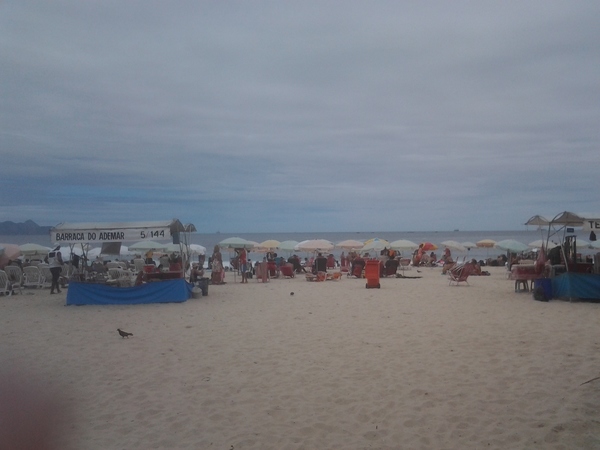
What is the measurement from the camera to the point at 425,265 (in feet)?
111

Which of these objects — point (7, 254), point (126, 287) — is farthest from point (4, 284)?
point (126, 287)

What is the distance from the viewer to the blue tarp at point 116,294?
539 inches

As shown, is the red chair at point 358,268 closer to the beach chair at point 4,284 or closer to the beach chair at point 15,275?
the beach chair at point 15,275

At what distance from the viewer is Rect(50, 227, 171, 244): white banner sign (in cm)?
1420

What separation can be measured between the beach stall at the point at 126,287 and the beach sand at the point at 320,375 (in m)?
1.47

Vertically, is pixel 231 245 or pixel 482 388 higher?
pixel 231 245

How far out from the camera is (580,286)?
13133mm

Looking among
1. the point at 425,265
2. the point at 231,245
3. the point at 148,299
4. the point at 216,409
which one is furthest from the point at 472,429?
the point at 425,265

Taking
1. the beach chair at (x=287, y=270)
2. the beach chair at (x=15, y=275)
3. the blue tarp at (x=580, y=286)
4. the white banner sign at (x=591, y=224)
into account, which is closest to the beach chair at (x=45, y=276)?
the beach chair at (x=15, y=275)

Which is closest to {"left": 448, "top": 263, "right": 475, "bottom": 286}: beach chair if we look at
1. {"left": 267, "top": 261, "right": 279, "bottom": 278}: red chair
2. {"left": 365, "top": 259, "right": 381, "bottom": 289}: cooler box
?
{"left": 365, "top": 259, "right": 381, "bottom": 289}: cooler box

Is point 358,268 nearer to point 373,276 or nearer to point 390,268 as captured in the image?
point 390,268

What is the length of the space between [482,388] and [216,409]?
9.65 feet

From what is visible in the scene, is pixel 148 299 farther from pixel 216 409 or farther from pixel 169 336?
pixel 216 409

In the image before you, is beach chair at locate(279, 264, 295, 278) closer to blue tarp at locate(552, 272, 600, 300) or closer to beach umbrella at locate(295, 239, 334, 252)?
beach umbrella at locate(295, 239, 334, 252)
